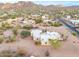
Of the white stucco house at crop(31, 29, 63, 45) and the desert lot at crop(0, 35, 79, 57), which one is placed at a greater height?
the white stucco house at crop(31, 29, 63, 45)

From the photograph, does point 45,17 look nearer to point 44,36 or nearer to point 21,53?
point 44,36

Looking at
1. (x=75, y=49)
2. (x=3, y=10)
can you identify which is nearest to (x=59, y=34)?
(x=75, y=49)

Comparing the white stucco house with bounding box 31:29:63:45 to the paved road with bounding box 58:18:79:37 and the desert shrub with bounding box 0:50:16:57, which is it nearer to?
the paved road with bounding box 58:18:79:37

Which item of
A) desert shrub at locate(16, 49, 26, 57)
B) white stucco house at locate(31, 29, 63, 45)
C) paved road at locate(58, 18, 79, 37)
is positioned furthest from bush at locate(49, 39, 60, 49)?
desert shrub at locate(16, 49, 26, 57)

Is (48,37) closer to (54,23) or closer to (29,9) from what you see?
(54,23)

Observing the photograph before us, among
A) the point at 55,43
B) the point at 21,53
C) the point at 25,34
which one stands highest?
the point at 25,34

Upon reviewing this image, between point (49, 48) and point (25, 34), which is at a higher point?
point (25, 34)

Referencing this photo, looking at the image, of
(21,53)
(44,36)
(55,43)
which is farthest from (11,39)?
(55,43)

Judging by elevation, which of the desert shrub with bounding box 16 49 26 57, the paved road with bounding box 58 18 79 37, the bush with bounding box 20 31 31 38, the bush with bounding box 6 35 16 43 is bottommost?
the desert shrub with bounding box 16 49 26 57

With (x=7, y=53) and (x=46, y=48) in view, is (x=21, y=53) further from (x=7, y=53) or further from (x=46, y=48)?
(x=46, y=48)
